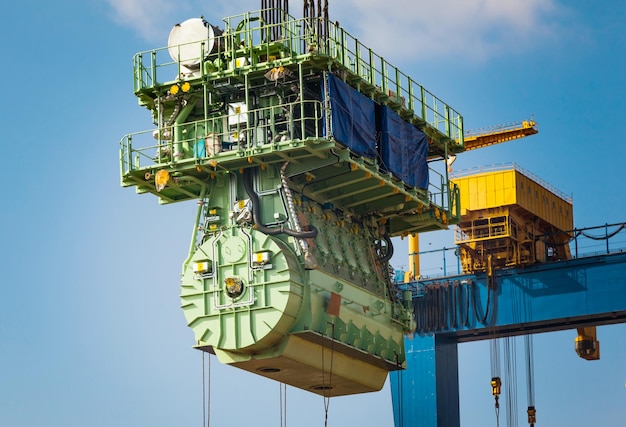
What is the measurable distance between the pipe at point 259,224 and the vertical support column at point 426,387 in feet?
64.6

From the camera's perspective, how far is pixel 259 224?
50062 mm

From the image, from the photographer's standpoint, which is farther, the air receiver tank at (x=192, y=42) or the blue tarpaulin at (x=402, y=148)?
the blue tarpaulin at (x=402, y=148)

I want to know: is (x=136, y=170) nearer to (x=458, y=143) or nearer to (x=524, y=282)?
(x=458, y=143)

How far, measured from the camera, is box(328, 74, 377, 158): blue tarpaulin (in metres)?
49.9

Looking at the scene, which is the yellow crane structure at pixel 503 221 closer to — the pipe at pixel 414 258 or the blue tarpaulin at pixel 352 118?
the pipe at pixel 414 258

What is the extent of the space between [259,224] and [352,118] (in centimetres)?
411

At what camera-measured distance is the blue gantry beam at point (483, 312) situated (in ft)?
216

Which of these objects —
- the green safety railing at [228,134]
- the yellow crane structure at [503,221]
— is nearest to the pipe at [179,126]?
the green safety railing at [228,134]

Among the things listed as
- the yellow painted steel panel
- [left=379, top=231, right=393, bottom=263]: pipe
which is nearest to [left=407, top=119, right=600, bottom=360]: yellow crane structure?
the yellow painted steel panel

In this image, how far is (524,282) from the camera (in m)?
67.8

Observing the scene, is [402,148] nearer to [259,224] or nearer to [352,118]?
[352,118]

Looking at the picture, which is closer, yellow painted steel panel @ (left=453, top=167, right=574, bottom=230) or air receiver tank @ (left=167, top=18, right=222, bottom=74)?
air receiver tank @ (left=167, top=18, right=222, bottom=74)

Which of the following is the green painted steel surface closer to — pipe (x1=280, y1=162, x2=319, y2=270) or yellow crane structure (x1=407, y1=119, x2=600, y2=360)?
pipe (x1=280, y1=162, x2=319, y2=270)

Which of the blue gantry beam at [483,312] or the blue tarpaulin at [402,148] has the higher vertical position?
the blue tarpaulin at [402,148]
